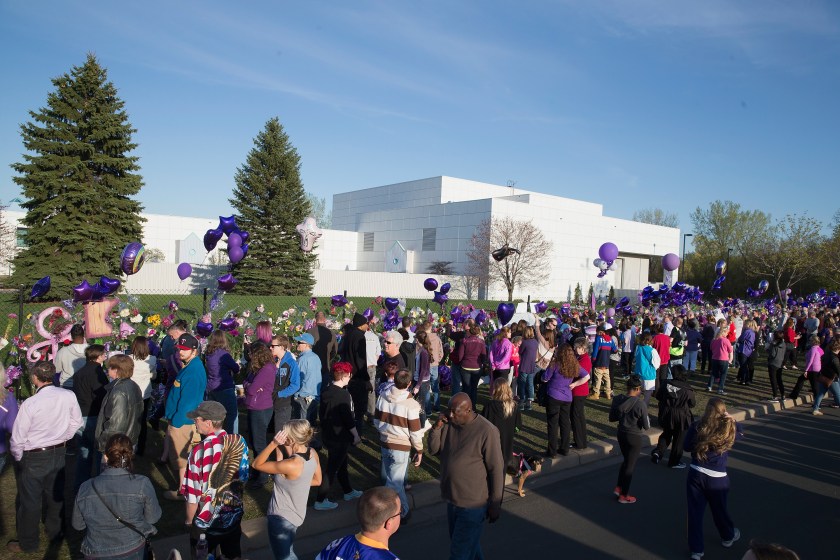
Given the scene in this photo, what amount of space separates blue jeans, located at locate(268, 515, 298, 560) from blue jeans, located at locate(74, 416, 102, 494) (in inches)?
112

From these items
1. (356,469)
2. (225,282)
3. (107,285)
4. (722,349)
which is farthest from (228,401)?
(722,349)

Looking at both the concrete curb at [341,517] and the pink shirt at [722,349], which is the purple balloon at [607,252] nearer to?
the pink shirt at [722,349]

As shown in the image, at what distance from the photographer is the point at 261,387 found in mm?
6602

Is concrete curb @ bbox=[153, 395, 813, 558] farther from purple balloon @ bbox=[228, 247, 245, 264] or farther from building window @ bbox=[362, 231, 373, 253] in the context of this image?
building window @ bbox=[362, 231, 373, 253]

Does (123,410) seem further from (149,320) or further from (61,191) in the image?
(61,191)

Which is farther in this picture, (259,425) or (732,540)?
(259,425)

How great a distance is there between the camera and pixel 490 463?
4.40 metres

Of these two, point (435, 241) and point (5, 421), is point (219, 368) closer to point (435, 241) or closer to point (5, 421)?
point (5, 421)

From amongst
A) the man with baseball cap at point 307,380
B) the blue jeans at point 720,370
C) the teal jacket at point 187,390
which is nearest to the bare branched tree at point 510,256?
the blue jeans at point 720,370

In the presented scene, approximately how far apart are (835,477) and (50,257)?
30.2m

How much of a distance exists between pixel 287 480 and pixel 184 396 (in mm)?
2591

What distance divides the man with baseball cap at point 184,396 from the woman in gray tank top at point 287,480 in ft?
7.81

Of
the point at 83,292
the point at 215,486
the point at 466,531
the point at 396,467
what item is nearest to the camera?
the point at 215,486

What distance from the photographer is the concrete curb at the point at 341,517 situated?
532 cm
